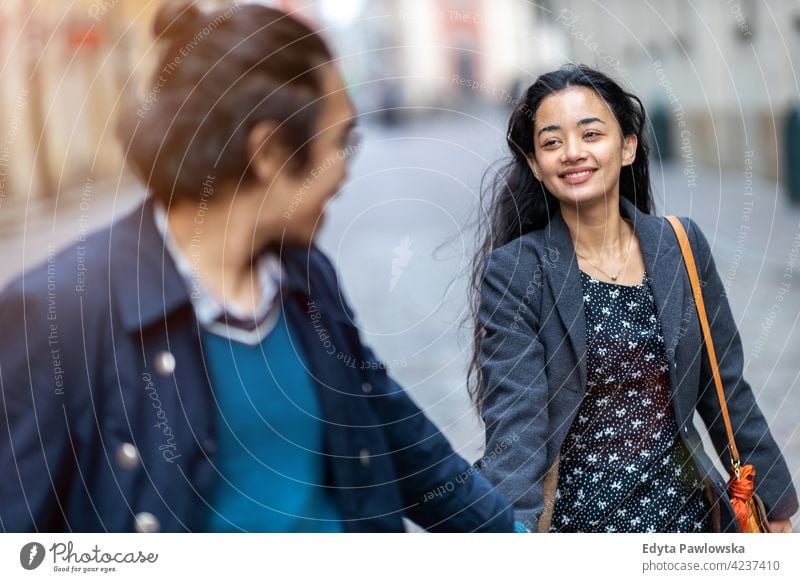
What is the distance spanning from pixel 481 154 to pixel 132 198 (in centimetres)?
82

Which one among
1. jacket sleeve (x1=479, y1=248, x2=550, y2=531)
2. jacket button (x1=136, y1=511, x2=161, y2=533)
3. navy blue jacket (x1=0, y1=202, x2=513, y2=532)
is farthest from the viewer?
jacket button (x1=136, y1=511, x2=161, y2=533)

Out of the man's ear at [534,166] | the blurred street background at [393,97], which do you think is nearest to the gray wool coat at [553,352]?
the man's ear at [534,166]

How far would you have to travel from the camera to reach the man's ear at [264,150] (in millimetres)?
2453

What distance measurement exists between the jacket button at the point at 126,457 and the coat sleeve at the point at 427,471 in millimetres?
527

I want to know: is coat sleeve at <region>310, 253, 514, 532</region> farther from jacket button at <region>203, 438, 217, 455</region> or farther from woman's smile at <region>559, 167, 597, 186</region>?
woman's smile at <region>559, 167, 597, 186</region>

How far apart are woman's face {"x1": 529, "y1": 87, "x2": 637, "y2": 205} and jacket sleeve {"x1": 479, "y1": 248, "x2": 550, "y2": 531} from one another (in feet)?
0.69

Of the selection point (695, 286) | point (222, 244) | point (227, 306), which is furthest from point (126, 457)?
point (695, 286)

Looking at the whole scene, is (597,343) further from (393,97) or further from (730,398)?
(393,97)

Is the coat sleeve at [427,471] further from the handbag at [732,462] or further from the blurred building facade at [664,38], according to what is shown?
the blurred building facade at [664,38]

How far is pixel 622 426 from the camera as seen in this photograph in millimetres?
2297

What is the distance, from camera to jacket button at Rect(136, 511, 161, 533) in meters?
2.59

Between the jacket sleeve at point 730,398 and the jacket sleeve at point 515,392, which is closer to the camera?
the jacket sleeve at point 515,392

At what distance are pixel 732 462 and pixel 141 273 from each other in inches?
51.9

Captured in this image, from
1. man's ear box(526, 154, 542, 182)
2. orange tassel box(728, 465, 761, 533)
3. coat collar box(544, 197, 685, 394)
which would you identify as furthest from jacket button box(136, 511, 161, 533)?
orange tassel box(728, 465, 761, 533)
